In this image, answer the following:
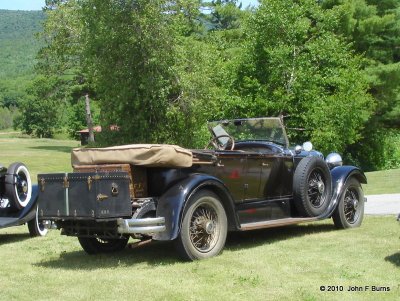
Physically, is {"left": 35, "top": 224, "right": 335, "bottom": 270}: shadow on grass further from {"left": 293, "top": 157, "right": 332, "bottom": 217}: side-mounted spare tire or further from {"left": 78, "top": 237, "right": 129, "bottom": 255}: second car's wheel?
{"left": 293, "top": 157, "right": 332, "bottom": 217}: side-mounted spare tire

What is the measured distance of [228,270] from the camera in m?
6.31

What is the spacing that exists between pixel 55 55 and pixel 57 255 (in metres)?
34.1

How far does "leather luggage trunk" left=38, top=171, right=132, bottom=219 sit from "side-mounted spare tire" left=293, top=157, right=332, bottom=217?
2791 mm

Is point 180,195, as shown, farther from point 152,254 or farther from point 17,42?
point 17,42

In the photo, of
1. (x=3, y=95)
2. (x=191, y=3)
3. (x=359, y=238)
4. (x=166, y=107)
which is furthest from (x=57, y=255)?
(x=3, y=95)

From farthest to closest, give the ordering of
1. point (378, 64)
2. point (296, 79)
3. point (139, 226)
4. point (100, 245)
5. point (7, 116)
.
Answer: point (7, 116) → point (378, 64) → point (296, 79) → point (100, 245) → point (139, 226)

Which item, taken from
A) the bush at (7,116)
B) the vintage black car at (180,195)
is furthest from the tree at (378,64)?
the bush at (7,116)

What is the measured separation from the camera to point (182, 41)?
29109mm

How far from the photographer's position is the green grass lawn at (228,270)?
17.9 ft

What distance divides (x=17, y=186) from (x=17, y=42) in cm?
15750

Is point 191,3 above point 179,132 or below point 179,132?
above

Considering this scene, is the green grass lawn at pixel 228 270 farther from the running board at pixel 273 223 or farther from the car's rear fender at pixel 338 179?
the car's rear fender at pixel 338 179

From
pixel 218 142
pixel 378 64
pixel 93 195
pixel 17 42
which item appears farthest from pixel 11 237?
Result: pixel 17 42

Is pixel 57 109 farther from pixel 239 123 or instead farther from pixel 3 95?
pixel 3 95
